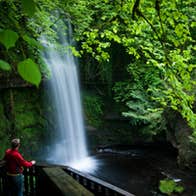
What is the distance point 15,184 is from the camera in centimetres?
430

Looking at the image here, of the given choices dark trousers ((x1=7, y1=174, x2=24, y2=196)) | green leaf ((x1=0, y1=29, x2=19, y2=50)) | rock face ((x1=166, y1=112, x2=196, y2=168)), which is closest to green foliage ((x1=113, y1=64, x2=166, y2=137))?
rock face ((x1=166, y1=112, x2=196, y2=168))

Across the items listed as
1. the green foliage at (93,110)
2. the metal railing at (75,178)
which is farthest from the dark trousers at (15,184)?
the green foliage at (93,110)

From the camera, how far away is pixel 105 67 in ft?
47.5

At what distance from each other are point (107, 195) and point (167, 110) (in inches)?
334

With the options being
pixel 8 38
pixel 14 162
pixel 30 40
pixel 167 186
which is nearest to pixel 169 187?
pixel 167 186

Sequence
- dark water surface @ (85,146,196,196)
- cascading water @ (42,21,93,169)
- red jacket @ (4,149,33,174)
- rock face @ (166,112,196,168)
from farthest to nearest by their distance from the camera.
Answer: cascading water @ (42,21,93,169)
rock face @ (166,112,196,168)
dark water surface @ (85,146,196,196)
red jacket @ (4,149,33,174)

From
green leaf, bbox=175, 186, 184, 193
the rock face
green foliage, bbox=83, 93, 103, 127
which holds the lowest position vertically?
green leaf, bbox=175, 186, 184, 193

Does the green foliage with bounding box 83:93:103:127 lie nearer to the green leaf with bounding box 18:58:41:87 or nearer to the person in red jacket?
the person in red jacket

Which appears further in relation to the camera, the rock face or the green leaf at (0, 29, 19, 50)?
the rock face

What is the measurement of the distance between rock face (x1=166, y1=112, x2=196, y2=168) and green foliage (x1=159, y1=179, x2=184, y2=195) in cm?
130

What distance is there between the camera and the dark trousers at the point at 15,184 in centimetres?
430

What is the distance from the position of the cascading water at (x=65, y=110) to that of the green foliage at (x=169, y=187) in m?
4.34

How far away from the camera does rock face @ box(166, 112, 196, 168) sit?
980 centimetres

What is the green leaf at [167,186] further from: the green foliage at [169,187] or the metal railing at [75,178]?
the metal railing at [75,178]
